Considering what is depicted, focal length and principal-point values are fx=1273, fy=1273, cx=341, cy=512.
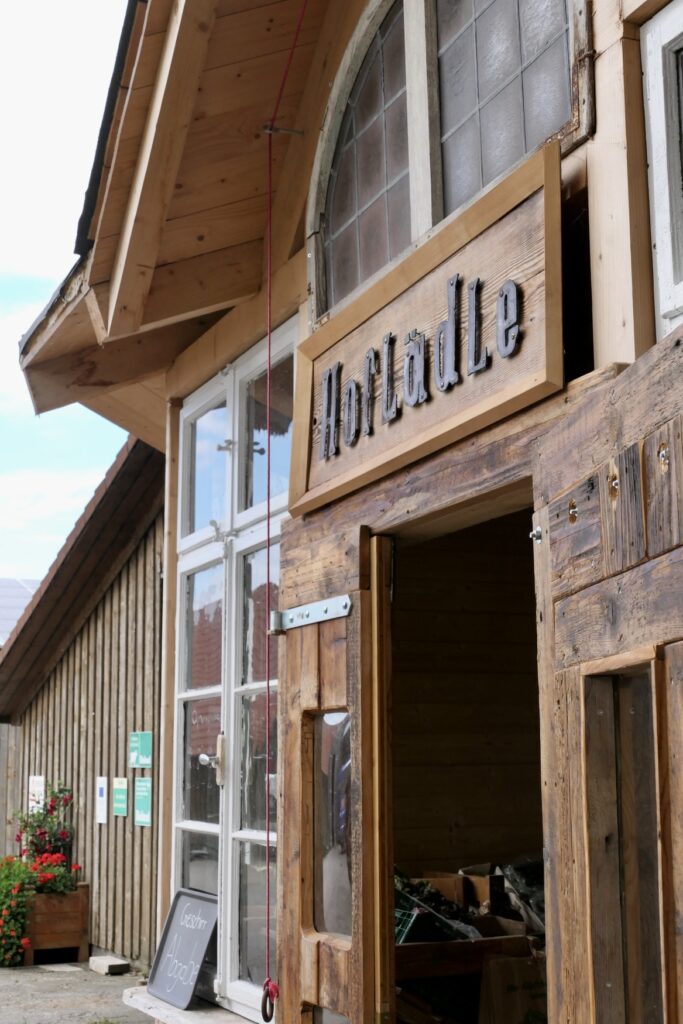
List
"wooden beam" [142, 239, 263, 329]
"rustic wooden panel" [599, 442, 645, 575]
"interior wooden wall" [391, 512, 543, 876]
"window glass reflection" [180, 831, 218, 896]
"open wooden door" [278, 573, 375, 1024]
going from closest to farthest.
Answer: "rustic wooden panel" [599, 442, 645, 575]
"open wooden door" [278, 573, 375, 1024]
"wooden beam" [142, 239, 263, 329]
"window glass reflection" [180, 831, 218, 896]
"interior wooden wall" [391, 512, 543, 876]

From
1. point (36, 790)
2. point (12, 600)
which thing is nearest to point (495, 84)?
point (36, 790)

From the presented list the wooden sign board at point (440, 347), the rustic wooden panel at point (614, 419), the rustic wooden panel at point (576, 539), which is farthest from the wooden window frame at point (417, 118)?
the rustic wooden panel at point (576, 539)

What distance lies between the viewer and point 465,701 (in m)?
6.09

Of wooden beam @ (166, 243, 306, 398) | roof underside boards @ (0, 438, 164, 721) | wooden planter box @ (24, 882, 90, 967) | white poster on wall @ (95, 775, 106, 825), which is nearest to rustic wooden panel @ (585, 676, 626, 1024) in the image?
wooden beam @ (166, 243, 306, 398)

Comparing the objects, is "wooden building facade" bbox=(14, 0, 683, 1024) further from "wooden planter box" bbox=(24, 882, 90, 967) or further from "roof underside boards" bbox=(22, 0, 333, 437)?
"wooden planter box" bbox=(24, 882, 90, 967)

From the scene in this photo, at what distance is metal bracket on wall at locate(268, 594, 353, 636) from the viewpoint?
3785 millimetres

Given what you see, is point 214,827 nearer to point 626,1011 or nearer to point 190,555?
point 190,555

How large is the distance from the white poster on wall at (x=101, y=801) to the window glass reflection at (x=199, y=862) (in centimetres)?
360

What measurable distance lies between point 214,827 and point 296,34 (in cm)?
313

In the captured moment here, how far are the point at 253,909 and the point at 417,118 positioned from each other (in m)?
3.01

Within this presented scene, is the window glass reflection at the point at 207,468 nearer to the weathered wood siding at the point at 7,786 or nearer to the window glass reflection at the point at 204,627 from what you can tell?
the window glass reflection at the point at 204,627

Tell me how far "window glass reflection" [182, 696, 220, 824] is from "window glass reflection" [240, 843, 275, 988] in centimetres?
42

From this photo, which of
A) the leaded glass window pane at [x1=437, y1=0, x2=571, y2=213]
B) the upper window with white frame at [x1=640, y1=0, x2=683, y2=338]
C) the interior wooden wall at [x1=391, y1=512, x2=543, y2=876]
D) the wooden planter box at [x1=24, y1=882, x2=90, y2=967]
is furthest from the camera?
the wooden planter box at [x1=24, y1=882, x2=90, y2=967]

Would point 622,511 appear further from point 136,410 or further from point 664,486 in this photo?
point 136,410
